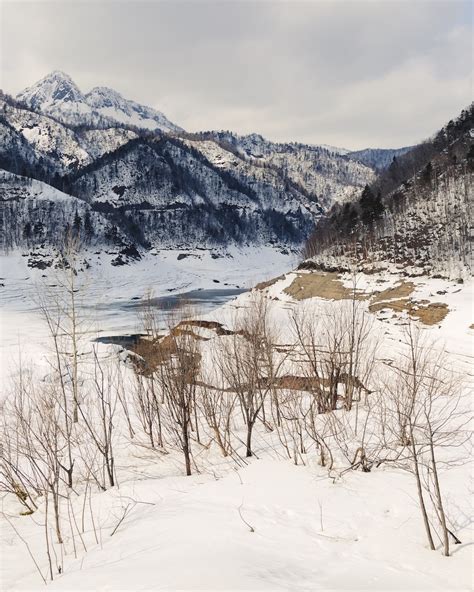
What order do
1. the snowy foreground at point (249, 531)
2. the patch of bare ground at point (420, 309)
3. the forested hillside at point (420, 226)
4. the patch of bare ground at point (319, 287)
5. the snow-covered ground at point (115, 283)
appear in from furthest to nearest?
the forested hillside at point (420, 226) < the patch of bare ground at point (319, 287) < the snow-covered ground at point (115, 283) < the patch of bare ground at point (420, 309) < the snowy foreground at point (249, 531)

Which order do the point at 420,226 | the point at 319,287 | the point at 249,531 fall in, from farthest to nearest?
the point at 420,226
the point at 319,287
the point at 249,531

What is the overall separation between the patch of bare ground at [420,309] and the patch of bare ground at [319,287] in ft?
14.5

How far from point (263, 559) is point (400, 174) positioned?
128830 mm

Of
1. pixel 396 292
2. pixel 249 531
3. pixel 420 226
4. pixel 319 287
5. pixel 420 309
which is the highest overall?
pixel 420 226

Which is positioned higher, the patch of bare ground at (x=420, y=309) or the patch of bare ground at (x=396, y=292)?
the patch of bare ground at (x=396, y=292)

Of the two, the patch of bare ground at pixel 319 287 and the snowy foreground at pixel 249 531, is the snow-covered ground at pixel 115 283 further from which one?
the patch of bare ground at pixel 319 287

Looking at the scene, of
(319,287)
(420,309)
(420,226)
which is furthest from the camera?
(420,226)

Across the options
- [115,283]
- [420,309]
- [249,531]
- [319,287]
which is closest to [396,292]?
[420,309]

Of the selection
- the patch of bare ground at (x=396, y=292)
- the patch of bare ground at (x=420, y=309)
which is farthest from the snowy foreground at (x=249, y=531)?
the patch of bare ground at (x=396, y=292)

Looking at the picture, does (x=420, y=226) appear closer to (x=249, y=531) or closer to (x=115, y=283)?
(x=249, y=531)

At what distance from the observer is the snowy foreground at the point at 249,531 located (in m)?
5.20

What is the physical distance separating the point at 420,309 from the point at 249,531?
3256 centimetres

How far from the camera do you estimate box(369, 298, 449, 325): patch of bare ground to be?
32438mm

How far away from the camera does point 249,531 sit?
685 centimetres
